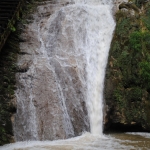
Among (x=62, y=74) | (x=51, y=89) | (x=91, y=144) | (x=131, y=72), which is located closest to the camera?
(x=91, y=144)

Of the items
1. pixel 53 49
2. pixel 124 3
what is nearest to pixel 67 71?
pixel 53 49

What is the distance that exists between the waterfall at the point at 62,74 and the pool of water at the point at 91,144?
0.36 metres

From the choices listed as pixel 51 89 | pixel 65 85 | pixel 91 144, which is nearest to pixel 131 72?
pixel 65 85

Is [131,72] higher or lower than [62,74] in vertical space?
higher

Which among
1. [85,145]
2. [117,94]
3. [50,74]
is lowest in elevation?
[85,145]

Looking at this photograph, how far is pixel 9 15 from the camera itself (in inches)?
470

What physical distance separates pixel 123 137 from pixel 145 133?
1084 mm

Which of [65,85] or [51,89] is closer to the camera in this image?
[51,89]

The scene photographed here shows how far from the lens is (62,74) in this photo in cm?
1047

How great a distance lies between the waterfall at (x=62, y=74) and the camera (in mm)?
9391

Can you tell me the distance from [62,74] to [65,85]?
17.6 inches

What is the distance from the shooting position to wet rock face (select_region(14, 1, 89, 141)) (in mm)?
9273

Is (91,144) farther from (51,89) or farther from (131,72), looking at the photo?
(131,72)

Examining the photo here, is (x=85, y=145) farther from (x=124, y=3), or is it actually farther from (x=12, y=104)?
(x=124, y=3)
